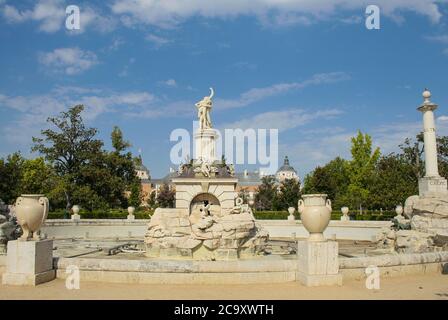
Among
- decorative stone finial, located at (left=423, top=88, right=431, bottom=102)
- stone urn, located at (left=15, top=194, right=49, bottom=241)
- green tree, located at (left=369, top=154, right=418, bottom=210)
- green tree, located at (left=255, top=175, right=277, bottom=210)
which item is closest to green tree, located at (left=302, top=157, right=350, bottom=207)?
green tree, located at (left=369, top=154, right=418, bottom=210)

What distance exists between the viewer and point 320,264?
30.5 ft

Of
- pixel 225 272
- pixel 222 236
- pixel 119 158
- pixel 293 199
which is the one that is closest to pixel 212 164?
pixel 222 236

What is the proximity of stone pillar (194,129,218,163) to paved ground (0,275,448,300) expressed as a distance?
14948 mm

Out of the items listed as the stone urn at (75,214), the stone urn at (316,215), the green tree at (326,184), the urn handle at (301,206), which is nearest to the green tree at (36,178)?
the stone urn at (75,214)

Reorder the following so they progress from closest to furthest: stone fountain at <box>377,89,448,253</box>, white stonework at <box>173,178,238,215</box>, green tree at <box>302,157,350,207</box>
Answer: stone fountain at <box>377,89,448,253</box>
white stonework at <box>173,178,238,215</box>
green tree at <box>302,157,350,207</box>

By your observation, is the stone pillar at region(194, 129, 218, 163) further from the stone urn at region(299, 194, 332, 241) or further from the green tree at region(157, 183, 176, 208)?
the green tree at region(157, 183, 176, 208)

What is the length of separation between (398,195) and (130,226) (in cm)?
2632

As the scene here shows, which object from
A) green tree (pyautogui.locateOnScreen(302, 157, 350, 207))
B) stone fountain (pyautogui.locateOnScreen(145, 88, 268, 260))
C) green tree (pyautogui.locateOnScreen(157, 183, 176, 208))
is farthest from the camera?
green tree (pyautogui.locateOnScreen(157, 183, 176, 208))

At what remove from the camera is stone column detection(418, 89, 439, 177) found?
23.3 meters

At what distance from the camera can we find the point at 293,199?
6272 cm

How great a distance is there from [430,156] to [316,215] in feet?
56.5

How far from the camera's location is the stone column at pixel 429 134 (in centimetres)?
2333
